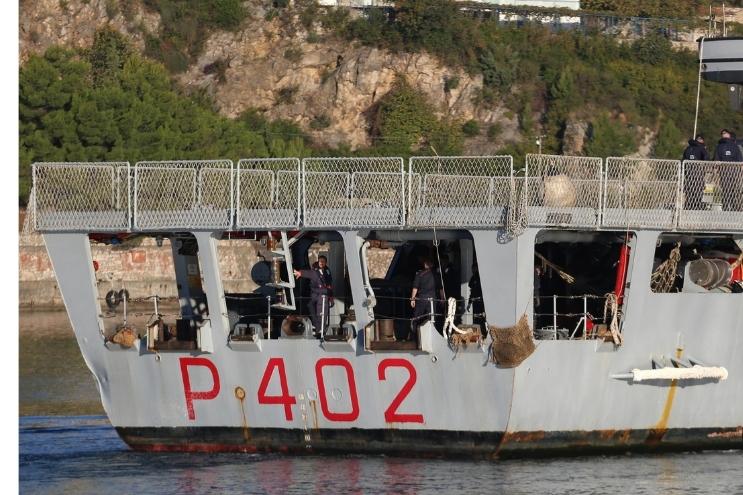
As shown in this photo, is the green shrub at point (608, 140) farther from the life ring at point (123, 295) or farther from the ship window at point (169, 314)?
the life ring at point (123, 295)

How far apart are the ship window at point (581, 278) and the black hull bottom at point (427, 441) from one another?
5.00 ft

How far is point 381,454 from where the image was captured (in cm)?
2155

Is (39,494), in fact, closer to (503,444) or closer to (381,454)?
(381,454)

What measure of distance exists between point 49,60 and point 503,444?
46.2 meters

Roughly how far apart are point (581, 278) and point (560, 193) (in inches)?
126

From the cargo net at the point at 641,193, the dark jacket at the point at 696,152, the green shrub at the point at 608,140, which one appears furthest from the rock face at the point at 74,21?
the cargo net at the point at 641,193

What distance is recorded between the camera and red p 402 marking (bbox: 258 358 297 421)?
71.1 ft

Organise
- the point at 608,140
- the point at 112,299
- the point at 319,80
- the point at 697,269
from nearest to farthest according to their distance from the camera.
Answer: the point at 697,269
the point at 112,299
the point at 608,140
the point at 319,80

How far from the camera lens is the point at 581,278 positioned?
23453mm

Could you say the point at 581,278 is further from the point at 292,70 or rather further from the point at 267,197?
the point at 292,70

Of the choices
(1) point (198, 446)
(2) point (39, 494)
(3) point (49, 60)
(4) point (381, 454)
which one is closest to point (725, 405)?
(4) point (381, 454)

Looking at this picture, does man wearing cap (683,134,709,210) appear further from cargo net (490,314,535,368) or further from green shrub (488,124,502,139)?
green shrub (488,124,502,139)

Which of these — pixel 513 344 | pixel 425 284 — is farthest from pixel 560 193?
pixel 425 284

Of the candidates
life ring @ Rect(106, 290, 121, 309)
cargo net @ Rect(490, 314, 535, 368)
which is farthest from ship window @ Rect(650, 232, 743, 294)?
life ring @ Rect(106, 290, 121, 309)
